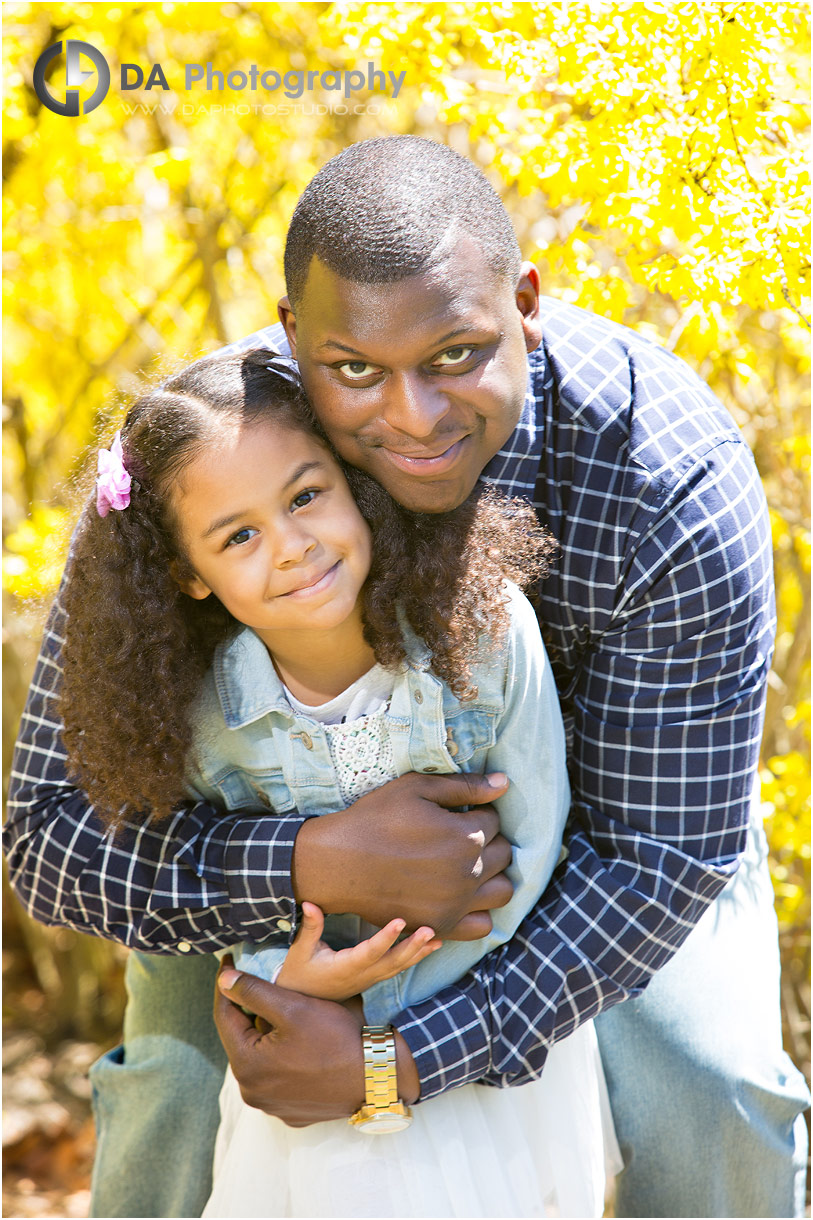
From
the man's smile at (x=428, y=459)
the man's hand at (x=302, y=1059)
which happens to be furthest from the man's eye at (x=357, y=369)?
the man's hand at (x=302, y=1059)

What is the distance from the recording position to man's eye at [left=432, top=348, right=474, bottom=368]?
61.7 inches

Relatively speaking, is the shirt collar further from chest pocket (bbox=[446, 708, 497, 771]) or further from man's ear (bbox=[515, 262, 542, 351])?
man's ear (bbox=[515, 262, 542, 351])

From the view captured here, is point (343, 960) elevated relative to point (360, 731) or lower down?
lower down

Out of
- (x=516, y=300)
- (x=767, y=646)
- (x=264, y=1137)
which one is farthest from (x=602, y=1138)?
(x=516, y=300)

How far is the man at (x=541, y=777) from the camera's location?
5.30 ft

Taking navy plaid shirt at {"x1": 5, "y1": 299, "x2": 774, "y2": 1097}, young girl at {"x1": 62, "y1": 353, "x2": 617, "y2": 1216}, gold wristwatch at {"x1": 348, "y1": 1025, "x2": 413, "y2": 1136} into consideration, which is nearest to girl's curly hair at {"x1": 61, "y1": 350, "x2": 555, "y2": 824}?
young girl at {"x1": 62, "y1": 353, "x2": 617, "y2": 1216}

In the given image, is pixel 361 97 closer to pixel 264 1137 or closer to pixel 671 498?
pixel 671 498

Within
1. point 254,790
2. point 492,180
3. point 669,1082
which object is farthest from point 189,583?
point 492,180

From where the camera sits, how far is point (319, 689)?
188 cm

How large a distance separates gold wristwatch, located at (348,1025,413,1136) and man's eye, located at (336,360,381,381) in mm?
1015

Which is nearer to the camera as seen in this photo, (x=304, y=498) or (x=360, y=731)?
(x=304, y=498)

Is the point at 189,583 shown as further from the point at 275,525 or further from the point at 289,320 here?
the point at 289,320

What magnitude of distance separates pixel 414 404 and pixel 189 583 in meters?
0.50

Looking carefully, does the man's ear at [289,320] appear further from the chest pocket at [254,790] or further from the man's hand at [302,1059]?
the man's hand at [302,1059]
